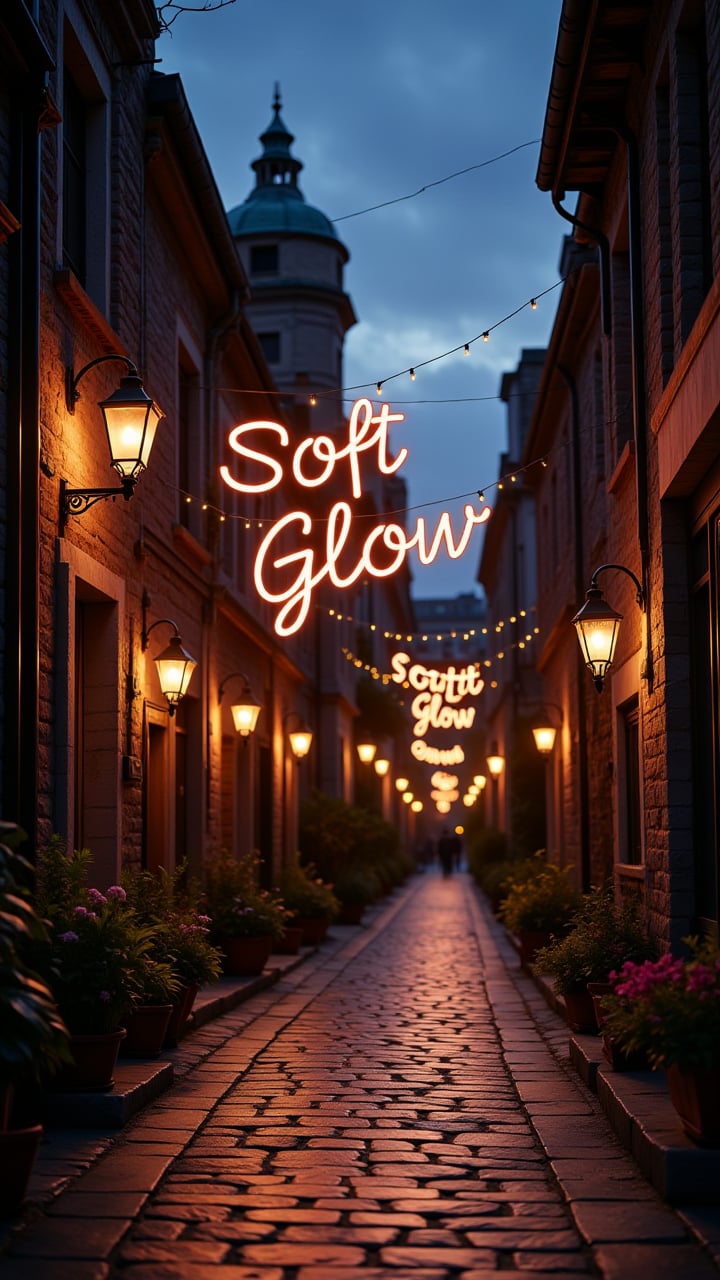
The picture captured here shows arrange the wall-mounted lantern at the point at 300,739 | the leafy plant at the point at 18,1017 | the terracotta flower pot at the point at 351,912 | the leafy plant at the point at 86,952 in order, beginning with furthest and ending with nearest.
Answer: the terracotta flower pot at the point at 351,912, the wall-mounted lantern at the point at 300,739, the leafy plant at the point at 86,952, the leafy plant at the point at 18,1017

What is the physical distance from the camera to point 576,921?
955 centimetres

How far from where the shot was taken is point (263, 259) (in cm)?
3512

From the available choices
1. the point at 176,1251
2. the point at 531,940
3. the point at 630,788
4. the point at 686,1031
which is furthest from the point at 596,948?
the point at 531,940

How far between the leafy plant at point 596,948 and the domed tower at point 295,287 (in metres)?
25.5

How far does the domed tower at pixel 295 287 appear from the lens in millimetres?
34375

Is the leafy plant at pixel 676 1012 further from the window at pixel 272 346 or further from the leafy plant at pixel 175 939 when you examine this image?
the window at pixel 272 346

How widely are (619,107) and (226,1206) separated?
790cm

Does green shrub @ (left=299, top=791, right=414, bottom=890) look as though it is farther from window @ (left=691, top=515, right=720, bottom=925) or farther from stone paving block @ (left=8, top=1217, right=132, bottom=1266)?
stone paving block @ (left=8, top=1217, right=132, bottom=1266)

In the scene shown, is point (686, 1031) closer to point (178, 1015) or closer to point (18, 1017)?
point (18, 1017)

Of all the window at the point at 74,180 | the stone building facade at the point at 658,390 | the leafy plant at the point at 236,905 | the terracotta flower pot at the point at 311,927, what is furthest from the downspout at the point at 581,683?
the window at the point at 74,180

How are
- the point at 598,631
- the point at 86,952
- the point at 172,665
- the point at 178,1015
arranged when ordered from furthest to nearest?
1. the point at 172,665
2. the point at 598,631
3. the point at 178,1015
4. the point at 86,952

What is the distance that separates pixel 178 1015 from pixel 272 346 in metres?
27.1

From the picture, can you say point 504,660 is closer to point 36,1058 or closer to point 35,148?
point 35,148

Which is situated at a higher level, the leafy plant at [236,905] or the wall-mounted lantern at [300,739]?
the wall-mounted lantern at [300,739]
